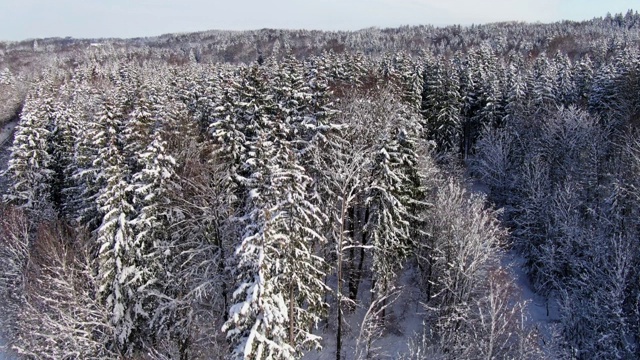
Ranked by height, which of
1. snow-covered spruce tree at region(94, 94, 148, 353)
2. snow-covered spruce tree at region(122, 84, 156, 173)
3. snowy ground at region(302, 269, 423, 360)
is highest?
snow-covered spruce tree at region(122, 84, 156, 173)

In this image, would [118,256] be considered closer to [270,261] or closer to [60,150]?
[270,261]

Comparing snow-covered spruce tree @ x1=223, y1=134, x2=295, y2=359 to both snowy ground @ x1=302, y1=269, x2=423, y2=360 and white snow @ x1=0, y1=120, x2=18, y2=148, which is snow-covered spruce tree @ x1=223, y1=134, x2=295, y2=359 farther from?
white snow @ x1=0, y1=120, x2=18, y2=148

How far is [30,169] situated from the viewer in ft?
110

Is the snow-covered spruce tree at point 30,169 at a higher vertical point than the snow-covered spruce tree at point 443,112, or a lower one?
lower

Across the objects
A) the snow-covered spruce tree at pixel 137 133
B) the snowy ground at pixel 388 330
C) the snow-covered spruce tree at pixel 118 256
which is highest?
the snow-covered spruce tree at pixel 137 133

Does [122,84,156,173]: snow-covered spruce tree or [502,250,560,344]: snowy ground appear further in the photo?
[502,250,560,344]: snowy ground

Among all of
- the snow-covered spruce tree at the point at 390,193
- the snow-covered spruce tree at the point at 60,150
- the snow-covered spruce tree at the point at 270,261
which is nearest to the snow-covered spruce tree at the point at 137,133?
the snow-covered spruce tree at the point at 270,261

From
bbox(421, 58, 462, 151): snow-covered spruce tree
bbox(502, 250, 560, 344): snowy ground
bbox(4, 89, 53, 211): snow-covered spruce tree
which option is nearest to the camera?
bbox(502, 250, 560, 344): snowy ground

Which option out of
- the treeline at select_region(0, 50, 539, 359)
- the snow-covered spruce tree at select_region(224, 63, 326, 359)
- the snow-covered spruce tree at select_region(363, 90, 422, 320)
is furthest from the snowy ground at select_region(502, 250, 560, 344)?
the snow-covered spruce tree at select_region(224, 63, 326, 359)

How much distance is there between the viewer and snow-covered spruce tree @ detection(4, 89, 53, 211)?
33.0m

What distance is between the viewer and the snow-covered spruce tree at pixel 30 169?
33.0 m

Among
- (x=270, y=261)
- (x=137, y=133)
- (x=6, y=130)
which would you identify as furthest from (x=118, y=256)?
(x=6, y=130)

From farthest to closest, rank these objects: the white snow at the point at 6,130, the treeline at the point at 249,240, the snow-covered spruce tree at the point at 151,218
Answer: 1. the white snow at the point at 6,130
2. the snow-covered spruce tree at the point at 151,218
3. the treeline at the point at 249,240

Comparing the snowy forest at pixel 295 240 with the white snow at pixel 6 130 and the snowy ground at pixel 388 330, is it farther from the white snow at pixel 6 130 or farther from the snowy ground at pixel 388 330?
the white snow at pixel 6 130
